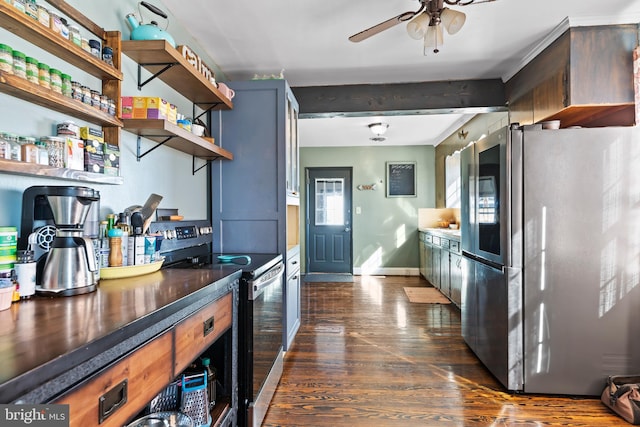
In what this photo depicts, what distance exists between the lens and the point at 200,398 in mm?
1376

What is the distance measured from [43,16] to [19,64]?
22cm

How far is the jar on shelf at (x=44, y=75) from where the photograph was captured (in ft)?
3.82

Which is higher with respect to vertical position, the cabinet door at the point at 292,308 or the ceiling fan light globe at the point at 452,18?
the ceiling fan light globe at the point at 452,18

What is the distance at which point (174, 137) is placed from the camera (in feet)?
6.14

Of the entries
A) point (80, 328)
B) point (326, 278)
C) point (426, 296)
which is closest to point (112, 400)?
point (80, 328)

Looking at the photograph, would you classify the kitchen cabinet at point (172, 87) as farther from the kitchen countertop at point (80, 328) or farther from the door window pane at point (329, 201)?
the door window pane at point (329, 201)

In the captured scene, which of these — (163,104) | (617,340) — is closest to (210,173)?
(163,104)

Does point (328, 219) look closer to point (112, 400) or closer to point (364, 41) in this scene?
point (364, 41)

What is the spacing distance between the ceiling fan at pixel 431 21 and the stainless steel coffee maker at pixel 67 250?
1670mm

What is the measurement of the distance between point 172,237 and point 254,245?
73 cm

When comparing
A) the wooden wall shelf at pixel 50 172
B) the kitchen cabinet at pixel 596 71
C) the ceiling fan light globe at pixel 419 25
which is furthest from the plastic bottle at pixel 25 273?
the kitchen cabinet at pixel 596 71

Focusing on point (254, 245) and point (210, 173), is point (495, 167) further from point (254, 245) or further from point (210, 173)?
point (210, 173)

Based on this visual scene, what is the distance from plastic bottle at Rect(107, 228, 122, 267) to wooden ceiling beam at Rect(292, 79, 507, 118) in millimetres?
2244

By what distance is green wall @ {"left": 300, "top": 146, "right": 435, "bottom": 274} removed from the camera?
6.07 m
